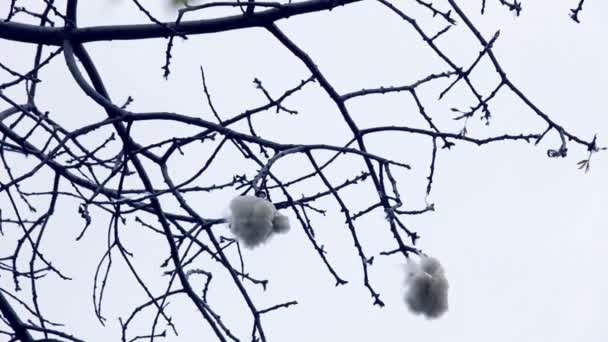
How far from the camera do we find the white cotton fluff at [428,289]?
2529 mm

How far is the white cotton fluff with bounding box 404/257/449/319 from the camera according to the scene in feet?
8.30

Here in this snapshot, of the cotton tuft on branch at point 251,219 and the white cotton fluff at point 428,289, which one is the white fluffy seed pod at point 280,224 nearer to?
the cotton tuft on branch at point 251,219

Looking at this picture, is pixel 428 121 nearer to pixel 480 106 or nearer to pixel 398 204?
pixel 480 106

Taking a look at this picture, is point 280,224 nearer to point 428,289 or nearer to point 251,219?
point 251,219

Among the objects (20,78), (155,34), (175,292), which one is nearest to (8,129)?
(20,78)

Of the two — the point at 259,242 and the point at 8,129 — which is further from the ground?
the point at 8,129

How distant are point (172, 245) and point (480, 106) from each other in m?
1.47

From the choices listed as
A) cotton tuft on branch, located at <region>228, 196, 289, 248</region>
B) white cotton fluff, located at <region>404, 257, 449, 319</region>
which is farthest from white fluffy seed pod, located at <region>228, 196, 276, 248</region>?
white cotton fluff, located at <region>404, 257, 449, 319</region>

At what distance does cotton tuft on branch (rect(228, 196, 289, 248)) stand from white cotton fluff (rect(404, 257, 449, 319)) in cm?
44

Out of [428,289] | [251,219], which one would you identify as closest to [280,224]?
[251,219]

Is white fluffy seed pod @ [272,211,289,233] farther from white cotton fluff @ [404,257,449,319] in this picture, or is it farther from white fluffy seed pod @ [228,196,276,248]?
white cotton fluff @ [404,257,449,319]

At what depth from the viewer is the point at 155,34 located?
145 inches

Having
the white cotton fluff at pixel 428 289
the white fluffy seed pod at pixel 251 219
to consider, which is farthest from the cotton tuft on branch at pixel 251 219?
the white cotton fluff at pixel 428 289

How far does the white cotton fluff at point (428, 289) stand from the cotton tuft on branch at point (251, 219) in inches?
17.2
